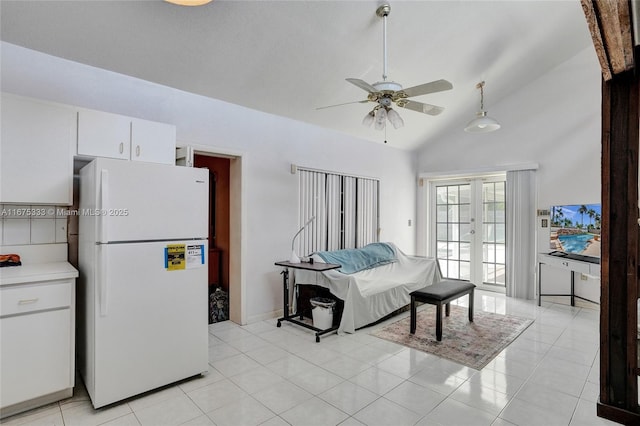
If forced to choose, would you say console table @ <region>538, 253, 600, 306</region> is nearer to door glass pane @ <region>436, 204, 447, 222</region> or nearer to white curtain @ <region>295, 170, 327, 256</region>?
door glass pane @ <region>436, 204, 447, 222</region>

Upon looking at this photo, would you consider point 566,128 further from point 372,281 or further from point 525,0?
point 372,281

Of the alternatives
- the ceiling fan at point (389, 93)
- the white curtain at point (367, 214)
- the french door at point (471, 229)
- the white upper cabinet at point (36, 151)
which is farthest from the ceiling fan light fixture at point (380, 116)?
the french door at point (471, 229)

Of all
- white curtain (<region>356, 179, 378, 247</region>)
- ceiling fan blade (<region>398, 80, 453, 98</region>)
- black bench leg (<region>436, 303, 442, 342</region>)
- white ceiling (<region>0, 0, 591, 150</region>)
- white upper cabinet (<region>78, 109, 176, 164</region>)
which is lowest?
black bench leg (<region>436, 303, 442, 342</region>)

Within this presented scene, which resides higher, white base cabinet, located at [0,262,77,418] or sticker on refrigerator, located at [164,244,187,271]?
sticker on refrigerator, located at [164,244,187,271]

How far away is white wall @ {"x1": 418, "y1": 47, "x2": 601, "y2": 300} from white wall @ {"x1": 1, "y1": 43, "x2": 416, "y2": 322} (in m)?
1.98

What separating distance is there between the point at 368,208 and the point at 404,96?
10.1ft

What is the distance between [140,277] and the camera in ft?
7.58

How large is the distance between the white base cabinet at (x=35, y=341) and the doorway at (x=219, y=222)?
202cm

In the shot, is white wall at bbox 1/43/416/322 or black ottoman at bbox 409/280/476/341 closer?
white wall at bbox 1/43/416/322


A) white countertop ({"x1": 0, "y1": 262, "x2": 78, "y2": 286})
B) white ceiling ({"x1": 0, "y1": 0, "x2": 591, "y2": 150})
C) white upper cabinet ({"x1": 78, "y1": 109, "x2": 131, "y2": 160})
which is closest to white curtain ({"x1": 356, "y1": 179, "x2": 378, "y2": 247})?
white ceiling ({"x1": 0, "y1": 0, "x2": 591, "y2": 150})

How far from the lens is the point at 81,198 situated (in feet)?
8.52

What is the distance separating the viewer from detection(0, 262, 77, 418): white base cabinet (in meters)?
1.99

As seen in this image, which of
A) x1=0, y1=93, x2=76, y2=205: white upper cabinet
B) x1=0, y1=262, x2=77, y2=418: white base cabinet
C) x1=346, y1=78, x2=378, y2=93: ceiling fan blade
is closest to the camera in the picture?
x1=0, y1=262, x2=77, y2=418: white base cabinet

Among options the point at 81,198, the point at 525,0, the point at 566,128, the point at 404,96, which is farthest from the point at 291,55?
the point at 566,128
